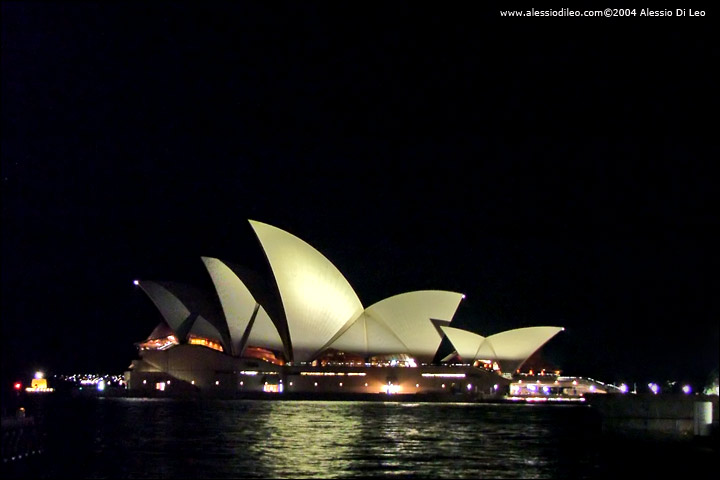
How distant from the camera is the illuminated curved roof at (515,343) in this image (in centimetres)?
8744

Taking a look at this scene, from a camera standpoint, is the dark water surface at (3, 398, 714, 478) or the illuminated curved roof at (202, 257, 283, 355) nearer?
the dark water surface at (3, 398, 714, 478)

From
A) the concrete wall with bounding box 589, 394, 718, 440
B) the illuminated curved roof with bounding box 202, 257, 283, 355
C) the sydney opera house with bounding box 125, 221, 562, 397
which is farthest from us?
the sydney opera house with bounding box 125, 221, 562, 397

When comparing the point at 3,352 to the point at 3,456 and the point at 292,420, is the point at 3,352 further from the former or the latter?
the point at 292,420

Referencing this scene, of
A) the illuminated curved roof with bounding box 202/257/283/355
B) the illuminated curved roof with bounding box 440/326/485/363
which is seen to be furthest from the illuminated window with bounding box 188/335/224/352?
the illuminated curved roof with bounding box 440/326/485/363

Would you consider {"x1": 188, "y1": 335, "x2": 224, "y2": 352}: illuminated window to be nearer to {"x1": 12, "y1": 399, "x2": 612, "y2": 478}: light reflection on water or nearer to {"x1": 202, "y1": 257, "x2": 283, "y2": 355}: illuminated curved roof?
{"x1": 202, "y1": 257, "x2": 283, "y2": 355}: illuminated curved roof

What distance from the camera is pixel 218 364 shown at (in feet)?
257

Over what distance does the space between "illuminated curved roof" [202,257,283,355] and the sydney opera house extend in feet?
0.26

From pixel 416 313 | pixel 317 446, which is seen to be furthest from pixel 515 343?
pixel 317 446

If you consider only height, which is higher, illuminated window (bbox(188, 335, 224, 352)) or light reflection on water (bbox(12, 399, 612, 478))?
illuminated window (bbox(188, 335, 224, 352))

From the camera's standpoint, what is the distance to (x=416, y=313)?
79250mm

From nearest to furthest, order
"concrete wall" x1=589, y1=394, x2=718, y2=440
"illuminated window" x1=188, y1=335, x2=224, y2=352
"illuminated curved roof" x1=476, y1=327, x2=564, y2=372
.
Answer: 1. "concrete wall" x1=589, y1=394, x2=718, y2=440
2. "illuminated window" x1=188, y1=335, x2=224, y2=352
3. "illuminated curved roof" x1=476, y1=327, x2=564, y2=372

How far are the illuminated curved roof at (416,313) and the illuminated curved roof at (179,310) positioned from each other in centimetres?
1337

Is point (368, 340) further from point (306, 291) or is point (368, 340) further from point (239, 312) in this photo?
point (239, 312)

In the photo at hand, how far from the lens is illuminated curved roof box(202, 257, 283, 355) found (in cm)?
7131
